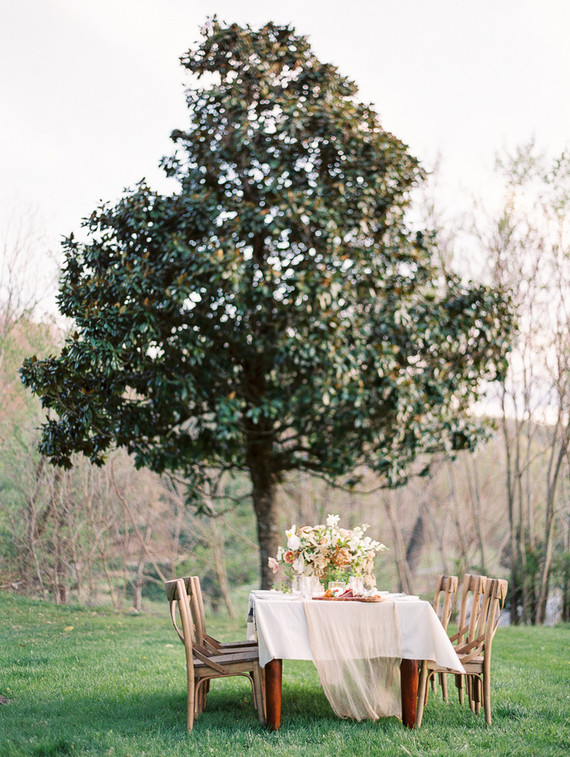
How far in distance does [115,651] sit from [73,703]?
97.3 inches

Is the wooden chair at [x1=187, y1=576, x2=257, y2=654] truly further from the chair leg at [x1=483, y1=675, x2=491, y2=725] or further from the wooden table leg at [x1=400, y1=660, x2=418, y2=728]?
the chair leg at [x1=483, y1=675, x2=491, y2=725]

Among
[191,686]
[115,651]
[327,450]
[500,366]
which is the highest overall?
[500,366]

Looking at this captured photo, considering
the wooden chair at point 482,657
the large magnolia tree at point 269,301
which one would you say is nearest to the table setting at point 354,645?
the wooden chair at point 482,657

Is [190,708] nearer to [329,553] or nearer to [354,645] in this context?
[354,645]

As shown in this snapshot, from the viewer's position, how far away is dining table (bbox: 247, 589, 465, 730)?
4.29 metres

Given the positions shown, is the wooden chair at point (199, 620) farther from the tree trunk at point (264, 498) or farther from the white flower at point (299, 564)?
the tree trunk at point (264, 498)

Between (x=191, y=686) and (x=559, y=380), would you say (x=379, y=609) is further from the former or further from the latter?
(x=559, y=380)

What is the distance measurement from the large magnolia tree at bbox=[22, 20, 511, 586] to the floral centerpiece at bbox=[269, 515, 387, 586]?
8.55ft

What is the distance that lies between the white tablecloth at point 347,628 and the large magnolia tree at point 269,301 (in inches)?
122

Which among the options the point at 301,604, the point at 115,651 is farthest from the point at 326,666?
the point at 115,651

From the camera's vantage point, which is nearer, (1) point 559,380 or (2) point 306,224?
(2) point 306,224

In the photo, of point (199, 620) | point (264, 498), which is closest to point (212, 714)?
point (199, 620)

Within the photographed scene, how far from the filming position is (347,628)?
14.4 ft

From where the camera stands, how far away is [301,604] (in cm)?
442
